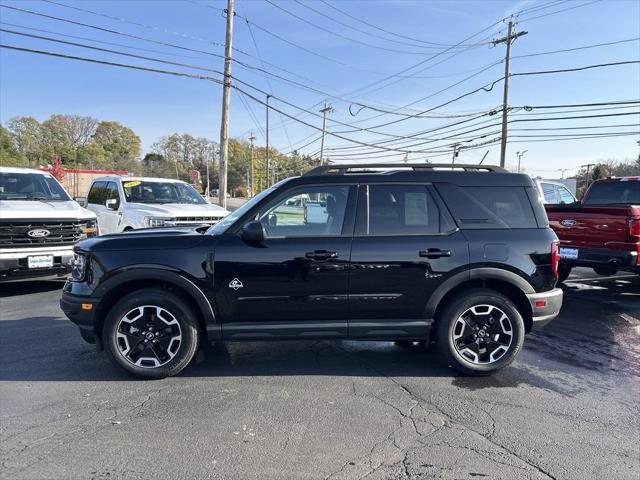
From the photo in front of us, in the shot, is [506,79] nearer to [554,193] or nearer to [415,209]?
[554,193]

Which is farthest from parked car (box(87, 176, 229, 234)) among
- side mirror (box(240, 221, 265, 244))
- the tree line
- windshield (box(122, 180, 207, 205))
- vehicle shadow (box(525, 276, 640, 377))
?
the tree line

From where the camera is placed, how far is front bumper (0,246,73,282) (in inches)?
269

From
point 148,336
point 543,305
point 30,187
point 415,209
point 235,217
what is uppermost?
point 30,187

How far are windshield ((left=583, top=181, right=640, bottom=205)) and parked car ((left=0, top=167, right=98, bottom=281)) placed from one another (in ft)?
31.7

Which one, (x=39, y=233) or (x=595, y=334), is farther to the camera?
(x=39, y=233)

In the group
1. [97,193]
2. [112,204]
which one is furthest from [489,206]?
[97,193]

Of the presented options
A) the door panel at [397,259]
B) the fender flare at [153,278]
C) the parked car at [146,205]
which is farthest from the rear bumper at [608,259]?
the parked car at [146,205]

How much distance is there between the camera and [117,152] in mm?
91500

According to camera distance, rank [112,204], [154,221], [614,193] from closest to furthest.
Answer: [154,221] → [614,193] → [112,204]

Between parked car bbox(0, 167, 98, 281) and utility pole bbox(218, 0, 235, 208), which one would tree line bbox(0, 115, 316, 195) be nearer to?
utility pole bbox(218, 0, 235, 208)

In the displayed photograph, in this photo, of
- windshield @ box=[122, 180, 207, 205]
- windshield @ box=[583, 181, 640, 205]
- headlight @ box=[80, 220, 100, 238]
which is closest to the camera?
headlight @ box=[80, 220, 100, 238]

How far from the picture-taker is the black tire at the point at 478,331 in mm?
4195

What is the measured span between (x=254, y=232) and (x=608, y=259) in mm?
5893

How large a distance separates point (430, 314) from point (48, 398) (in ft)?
10.9
